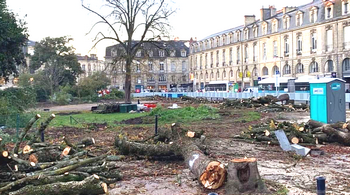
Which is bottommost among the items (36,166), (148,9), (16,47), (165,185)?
(165,185)

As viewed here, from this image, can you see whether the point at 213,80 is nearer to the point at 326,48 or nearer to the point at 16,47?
the point at 326,48

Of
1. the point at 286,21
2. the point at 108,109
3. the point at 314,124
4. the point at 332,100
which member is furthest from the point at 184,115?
the point at 286,21

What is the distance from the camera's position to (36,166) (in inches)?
304

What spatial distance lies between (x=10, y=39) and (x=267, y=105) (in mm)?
20660

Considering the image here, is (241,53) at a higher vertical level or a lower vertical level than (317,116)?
higher

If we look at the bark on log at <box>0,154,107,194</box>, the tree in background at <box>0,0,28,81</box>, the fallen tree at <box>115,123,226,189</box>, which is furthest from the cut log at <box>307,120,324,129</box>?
the tree in background at <box>0,0,28,81</box>

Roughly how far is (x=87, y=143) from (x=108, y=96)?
4770cm

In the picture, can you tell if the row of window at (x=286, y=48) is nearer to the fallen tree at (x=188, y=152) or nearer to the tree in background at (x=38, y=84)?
the tree in background at (x=38, y=84)

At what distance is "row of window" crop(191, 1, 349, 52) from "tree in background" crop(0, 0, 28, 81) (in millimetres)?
36273

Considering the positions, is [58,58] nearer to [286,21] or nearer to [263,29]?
[263,29]

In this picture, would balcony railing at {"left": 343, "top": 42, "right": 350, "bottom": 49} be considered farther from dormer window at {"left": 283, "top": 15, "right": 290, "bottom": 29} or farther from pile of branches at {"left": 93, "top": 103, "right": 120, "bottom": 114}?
pile of branches at {"left": 93, "top": 103, "right": 120, "bottom": 114}

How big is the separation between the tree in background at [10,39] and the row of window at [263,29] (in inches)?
1428

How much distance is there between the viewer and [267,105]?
3012 centimetres

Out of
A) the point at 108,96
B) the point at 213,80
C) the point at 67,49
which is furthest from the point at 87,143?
the point at 213,80
